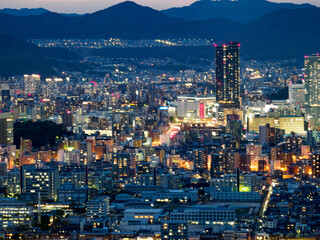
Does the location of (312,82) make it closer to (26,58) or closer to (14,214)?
(14,214)

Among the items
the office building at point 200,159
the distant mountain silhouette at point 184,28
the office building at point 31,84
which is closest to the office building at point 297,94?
the office building at point 31,84

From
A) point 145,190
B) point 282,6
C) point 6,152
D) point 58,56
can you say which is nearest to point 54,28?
point 58,56

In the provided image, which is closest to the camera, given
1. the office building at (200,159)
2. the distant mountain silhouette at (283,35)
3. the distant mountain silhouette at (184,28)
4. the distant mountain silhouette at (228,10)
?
the office building at (200,159)

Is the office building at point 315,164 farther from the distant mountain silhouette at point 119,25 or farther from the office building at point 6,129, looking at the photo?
the distant mountain silhouette at point 119,25

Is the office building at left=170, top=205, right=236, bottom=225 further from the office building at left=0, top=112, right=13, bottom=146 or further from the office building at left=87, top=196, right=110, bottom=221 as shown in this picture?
the office building at left=0, top=112, right=13, bottom=146

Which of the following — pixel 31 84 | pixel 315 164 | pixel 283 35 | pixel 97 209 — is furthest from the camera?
pixel 283 35

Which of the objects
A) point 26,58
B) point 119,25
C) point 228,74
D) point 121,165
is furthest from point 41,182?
point 119,25

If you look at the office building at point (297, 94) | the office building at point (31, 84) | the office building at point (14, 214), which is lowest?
the office building at point (14, 214)
